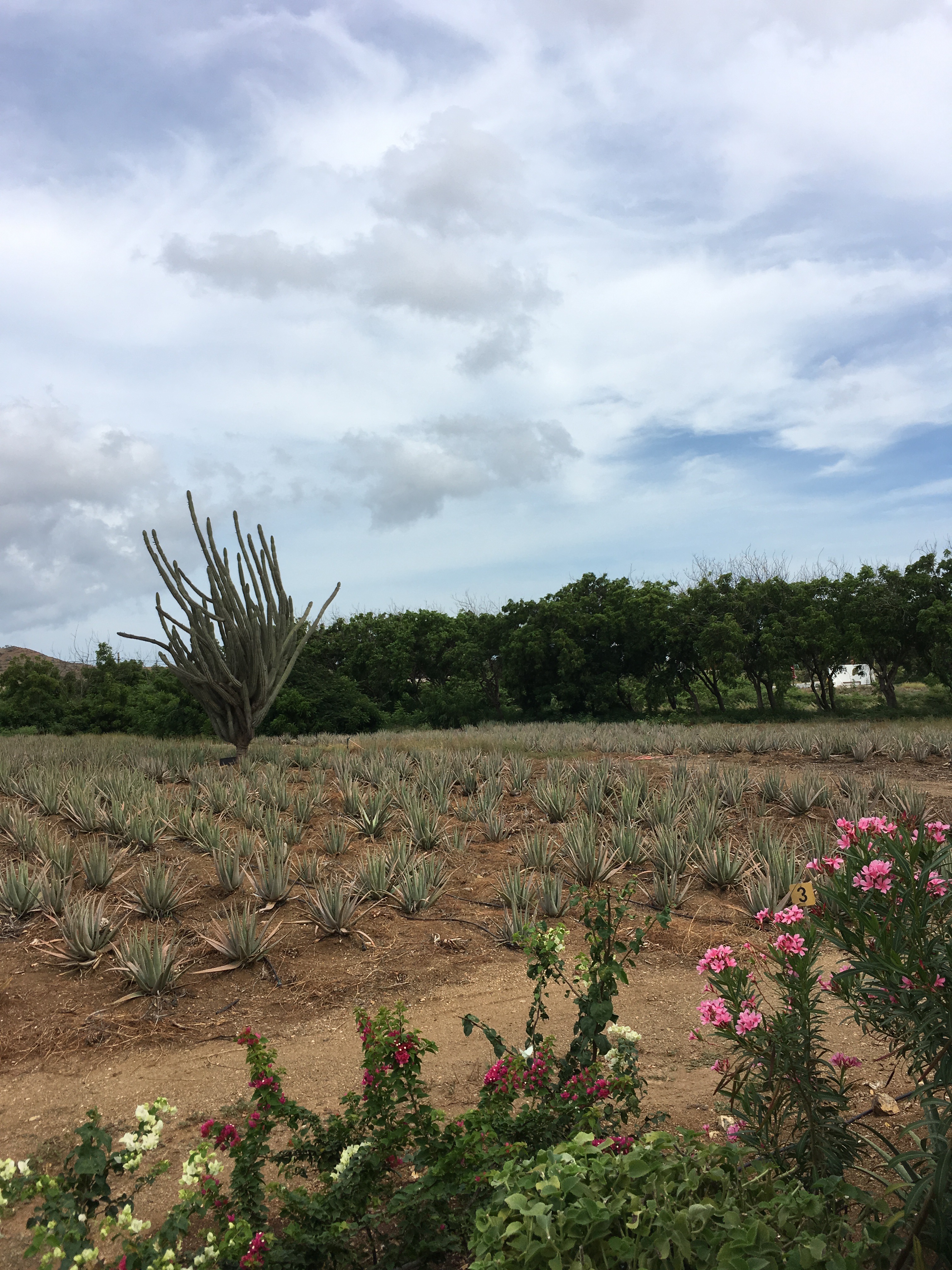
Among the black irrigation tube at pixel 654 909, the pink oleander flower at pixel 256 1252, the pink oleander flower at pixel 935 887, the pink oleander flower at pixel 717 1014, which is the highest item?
the pink oleander flower at pixel 935 887

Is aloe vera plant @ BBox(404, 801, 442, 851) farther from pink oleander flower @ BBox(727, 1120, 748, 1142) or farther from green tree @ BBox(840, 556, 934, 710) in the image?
green tree @ BBox(840, 556, 934, 710)

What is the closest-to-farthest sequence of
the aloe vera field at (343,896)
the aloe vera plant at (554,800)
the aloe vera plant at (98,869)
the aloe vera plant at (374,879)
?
the aloe vera field at (343,896)
the aloe vera plant at (374,879)
the aloe vera plant at (98,869)
the aloe vera plant at (554,800)

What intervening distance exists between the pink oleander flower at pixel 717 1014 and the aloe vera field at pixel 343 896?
0.84 metres

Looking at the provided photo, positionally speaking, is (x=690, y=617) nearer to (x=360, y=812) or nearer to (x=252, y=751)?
(x=252, y=751)

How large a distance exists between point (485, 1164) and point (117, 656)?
38868 millimetres

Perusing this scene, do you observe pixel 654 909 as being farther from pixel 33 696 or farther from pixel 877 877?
pixel 33 696

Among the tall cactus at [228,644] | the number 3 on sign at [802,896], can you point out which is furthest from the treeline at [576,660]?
the number 3 on sign at [802,896]

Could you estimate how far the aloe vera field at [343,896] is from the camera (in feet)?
16.0

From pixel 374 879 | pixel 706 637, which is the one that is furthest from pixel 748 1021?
pixel 706 637

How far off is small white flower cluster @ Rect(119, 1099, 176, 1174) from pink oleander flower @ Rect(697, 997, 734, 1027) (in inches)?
65.3

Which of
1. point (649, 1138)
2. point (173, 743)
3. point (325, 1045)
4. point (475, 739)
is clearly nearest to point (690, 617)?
point (475, 739)

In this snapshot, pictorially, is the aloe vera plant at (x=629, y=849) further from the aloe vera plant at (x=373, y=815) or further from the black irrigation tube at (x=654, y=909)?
the aloe vera plant at (x=373, y=815)

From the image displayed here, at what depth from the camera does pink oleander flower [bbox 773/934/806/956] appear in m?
2.67

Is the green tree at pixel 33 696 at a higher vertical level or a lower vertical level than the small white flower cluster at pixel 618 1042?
higher
